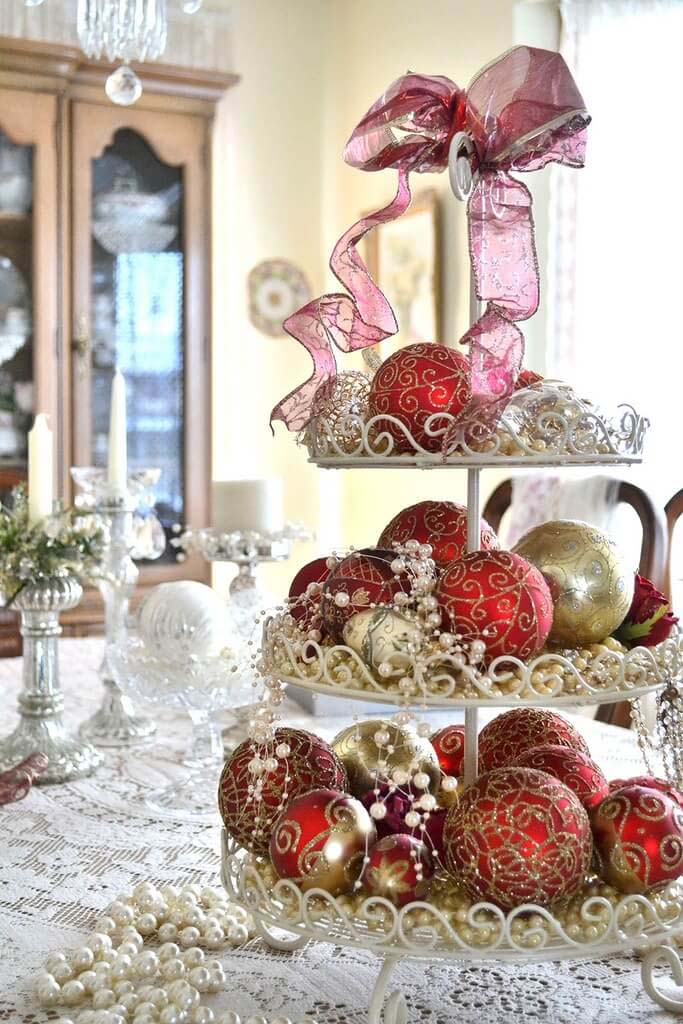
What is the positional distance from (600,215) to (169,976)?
8.61 ft

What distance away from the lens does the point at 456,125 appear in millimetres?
911

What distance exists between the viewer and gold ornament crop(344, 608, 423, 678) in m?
0.82

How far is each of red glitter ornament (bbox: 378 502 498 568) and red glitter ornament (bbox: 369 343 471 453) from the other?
116 millimetres

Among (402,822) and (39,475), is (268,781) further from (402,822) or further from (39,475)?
(39,475)

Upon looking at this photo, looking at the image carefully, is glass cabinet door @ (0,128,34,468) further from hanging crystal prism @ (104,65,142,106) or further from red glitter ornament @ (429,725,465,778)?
red glitter ornament @ (429,725,465,778)

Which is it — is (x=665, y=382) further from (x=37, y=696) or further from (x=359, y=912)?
(x=359, y=912)

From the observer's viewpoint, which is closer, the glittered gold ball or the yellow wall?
the glittered gold ball

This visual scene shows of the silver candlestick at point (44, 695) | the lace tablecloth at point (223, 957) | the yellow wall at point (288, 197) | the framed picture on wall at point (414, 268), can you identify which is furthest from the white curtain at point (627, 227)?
the silver candlestick at point (44, 695)

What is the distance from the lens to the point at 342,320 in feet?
3.28

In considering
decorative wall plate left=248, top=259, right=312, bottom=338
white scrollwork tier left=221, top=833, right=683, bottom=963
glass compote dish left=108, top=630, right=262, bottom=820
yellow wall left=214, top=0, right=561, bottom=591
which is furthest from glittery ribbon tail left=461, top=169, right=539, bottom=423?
decorative wall plate left=248, top=259, right=312, bottom=338

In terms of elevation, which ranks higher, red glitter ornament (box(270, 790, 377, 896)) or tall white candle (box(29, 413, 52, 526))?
tall white candle (box(29, 413, 52, 526))

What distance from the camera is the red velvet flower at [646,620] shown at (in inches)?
37.5

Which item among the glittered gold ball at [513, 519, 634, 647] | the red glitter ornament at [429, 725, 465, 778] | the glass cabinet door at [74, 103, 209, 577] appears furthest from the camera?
the glass cabinet door at [74, 103, 209, 577]

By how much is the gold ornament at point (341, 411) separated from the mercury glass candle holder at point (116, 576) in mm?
755
